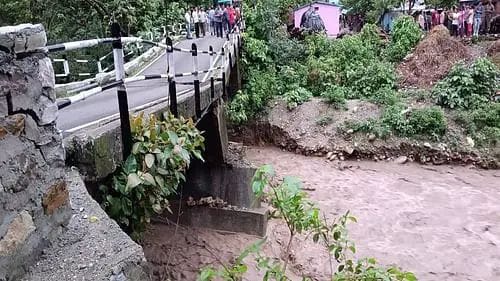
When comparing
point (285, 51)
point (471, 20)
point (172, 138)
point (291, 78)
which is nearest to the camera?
point (172, 138)

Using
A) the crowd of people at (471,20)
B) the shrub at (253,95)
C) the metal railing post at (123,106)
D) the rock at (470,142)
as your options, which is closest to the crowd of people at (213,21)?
the shrub at (253,95)

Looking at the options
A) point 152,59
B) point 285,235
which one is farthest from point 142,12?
point 285,235

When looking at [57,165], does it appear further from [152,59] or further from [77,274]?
[152,59]

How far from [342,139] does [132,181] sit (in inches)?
457

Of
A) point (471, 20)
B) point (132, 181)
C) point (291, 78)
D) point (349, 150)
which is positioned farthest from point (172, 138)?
point (471, 20)

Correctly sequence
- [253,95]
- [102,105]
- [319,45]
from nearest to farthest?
[102,105], [253,95], [319,45]

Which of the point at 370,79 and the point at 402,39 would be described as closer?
the point at 370,79

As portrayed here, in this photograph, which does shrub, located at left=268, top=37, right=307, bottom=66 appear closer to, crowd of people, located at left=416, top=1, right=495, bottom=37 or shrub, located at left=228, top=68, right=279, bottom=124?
shrub, located at left=228, top=68, right=279, bottom=124

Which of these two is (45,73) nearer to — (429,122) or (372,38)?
(429,122)

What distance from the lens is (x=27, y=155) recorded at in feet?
7.88

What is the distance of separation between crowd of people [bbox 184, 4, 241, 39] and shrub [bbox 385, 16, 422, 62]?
21.7 feet

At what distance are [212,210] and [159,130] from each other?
548cm

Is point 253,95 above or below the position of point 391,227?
above

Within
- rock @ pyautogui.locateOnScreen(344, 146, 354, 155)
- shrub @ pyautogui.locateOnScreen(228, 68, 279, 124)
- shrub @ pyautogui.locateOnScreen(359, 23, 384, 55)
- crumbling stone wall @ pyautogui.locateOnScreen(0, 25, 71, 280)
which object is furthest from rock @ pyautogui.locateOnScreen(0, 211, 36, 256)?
shrub @ pyautogui.locateOnScreen(359, 23, 384, 55)
